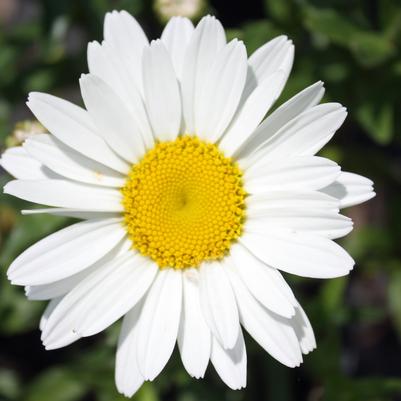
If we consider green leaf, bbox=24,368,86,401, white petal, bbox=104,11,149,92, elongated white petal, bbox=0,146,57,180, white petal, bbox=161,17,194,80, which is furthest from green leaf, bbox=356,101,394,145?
green leaf, bbox=24,368,86,401

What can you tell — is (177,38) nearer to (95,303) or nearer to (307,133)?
(307,133)

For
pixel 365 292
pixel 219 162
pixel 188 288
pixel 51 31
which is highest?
pixel 51 31

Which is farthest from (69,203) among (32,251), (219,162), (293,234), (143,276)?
(293,234)

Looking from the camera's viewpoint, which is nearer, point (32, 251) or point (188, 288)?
point (32, 251)

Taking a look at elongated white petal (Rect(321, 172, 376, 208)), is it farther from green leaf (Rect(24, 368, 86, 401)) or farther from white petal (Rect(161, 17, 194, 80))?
green leaf (Rect(24, 368, 86, 401))

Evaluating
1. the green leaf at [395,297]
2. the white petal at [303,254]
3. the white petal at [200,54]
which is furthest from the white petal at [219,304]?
the green leaf at [395,297]

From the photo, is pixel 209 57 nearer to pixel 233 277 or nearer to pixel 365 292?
pixel 233 277
